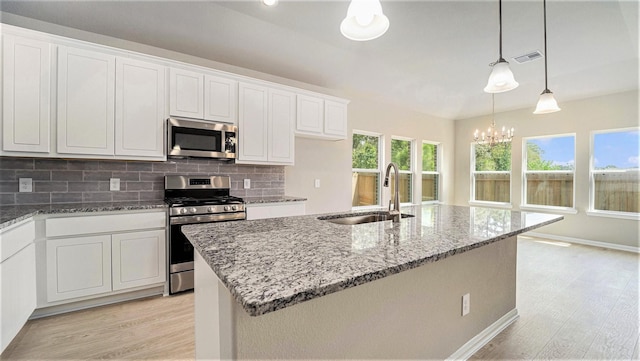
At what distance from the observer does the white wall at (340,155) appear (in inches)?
165

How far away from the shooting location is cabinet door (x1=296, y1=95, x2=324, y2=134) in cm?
374

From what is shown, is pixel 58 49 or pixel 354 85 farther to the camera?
pixel 354 85

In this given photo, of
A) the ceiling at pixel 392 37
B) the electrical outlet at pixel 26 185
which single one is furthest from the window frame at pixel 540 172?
the electrical outlet at pixel 26 185

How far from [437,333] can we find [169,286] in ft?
7.82

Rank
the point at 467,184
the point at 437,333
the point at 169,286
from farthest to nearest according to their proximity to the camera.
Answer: the point at 467,184 → the point at 169,286 → the point at 437,333

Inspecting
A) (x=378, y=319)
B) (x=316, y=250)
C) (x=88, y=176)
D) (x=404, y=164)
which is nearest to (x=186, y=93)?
(x=88, y=176)

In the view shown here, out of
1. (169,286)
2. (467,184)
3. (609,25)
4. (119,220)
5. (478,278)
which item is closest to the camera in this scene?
(478,278)

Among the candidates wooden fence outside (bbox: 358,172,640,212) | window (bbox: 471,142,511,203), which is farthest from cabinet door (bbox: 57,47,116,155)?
window (bbox: 471,142,511,203)

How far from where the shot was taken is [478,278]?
1854 millimetres

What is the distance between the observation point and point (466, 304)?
176 centimetres

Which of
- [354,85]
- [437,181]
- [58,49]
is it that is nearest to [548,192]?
[437,181]

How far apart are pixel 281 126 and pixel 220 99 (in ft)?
2.60

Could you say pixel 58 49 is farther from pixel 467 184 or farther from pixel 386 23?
pixel 467 184

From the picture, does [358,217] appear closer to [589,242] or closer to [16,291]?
[16,291]
